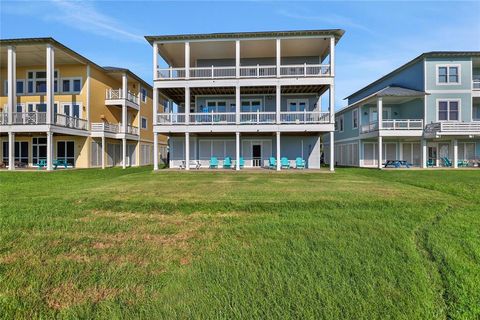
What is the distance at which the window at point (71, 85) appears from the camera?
25812mm

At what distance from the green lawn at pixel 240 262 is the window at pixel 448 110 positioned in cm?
2208

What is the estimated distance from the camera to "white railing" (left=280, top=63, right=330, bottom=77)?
A: 830 inches

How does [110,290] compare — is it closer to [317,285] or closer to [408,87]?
[317,285]

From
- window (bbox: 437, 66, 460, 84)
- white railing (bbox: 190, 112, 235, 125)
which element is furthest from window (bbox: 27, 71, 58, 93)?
window (bbox: 437, 66, 460, 84)

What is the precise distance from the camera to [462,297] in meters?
3.50

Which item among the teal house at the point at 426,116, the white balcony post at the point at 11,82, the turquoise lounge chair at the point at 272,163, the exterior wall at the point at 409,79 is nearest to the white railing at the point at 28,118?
the white balcony post at the point at 11,82

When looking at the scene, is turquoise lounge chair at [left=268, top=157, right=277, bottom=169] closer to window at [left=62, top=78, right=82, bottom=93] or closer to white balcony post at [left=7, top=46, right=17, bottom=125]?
window at [left=62, top=78, right=82, bottom=93]

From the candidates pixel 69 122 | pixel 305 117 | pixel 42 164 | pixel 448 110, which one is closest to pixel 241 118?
pixel 305 117

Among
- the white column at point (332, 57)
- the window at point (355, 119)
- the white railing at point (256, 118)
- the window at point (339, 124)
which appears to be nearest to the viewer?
the white column at point (332, 57)

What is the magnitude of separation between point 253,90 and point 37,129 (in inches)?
650

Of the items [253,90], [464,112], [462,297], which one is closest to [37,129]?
[253,90]

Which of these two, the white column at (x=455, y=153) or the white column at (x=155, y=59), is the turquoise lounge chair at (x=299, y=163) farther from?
the white column at (x=455, y=153)

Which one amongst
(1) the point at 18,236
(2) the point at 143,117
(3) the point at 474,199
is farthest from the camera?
(2) the point at 143,117

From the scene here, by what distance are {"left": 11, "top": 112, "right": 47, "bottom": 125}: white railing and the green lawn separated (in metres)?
17.0
